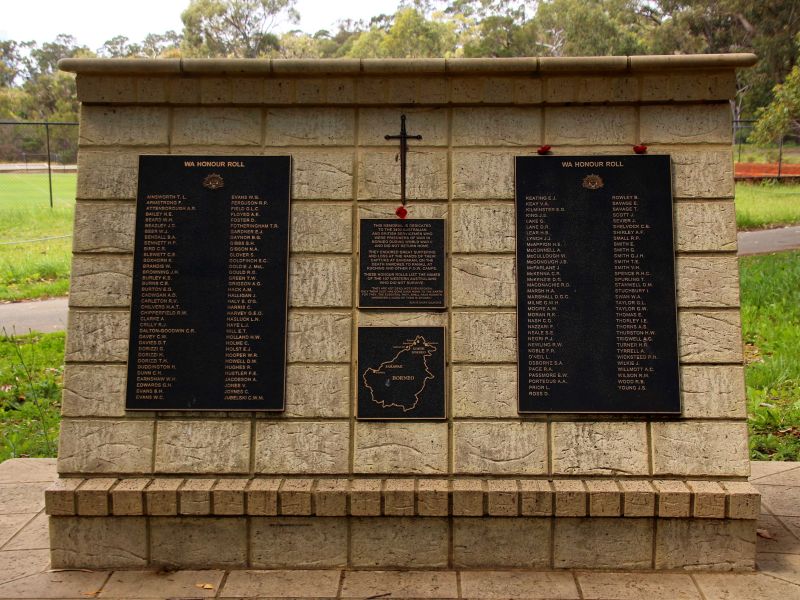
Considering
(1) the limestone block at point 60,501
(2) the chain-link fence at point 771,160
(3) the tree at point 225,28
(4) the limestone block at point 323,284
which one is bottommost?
(1) the limestone block at point 60,501

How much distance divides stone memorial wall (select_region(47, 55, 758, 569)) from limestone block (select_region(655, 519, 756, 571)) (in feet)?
0.04

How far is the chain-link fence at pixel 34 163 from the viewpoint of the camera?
25517 millimetres

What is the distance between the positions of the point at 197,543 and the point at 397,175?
255 centimetres

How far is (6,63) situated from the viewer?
5941 cm

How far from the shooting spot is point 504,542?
4797 mm

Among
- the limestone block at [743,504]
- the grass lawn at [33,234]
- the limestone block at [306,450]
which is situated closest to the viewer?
the limestone block at [743,504]

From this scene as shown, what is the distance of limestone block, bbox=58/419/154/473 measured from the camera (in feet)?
16.0

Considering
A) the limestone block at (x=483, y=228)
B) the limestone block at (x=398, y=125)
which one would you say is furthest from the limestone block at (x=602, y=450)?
the limestone block at (x=398, y=125)

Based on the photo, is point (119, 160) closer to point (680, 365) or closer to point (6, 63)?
point (680, 365)

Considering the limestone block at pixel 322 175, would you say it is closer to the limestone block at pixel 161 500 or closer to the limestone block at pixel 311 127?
the limestone block at pixel 311 127

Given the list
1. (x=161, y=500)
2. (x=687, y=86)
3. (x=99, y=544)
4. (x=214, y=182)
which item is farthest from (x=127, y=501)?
(x=687, y=86)

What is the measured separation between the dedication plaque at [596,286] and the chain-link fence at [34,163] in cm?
2262

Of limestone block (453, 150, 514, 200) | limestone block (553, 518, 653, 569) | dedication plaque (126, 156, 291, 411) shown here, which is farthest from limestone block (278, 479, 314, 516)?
limestone block (453, 150, 514, 200)

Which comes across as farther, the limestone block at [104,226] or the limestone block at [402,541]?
the limestone block at [104,226]
